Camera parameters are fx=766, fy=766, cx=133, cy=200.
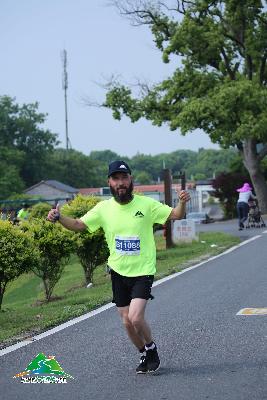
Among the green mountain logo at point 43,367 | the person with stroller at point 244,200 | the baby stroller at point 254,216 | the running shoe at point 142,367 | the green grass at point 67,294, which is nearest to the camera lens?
the running shoe at point 142,367

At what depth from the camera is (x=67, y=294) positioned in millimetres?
14203

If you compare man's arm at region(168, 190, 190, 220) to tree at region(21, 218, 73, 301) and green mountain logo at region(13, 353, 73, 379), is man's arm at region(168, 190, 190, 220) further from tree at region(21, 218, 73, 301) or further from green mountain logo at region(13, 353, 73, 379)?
tree at region(21, 218, 73, 301)

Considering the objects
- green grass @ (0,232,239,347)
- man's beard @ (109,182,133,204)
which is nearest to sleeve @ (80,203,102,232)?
man's beard @ (109,182,133,204)

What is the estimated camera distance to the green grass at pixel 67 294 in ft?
31.6

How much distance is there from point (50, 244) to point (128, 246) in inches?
267

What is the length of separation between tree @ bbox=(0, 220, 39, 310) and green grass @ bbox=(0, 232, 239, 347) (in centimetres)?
63

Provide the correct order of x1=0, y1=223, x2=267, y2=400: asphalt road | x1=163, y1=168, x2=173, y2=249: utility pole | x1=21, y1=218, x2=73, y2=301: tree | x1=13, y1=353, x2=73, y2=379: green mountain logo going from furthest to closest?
x1=163, y1=168, x2=173, y2=249: utility pole < x1=21, y1=218, x2=73, y2=301: tree < x1=13, y1=353, x2=73, y2=379: green mountain logo < x1=0, y1=223, x2=267, y2=400: asphalt road

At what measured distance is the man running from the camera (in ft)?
21.2

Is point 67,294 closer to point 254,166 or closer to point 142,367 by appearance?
point 142,367

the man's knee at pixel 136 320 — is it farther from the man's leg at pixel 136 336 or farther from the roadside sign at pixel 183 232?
the roadside sign at pixel 183 232

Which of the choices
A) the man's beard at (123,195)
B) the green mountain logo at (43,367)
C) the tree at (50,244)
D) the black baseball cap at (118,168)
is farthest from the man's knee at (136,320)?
the tree at (50,244)

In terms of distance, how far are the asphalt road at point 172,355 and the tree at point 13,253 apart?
1.44 metres

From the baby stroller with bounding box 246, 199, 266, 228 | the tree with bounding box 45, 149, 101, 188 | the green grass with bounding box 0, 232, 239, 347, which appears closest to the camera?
the green grass with bounding box 0, 232, 239, 347

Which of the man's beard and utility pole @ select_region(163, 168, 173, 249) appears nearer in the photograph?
the man's beard
